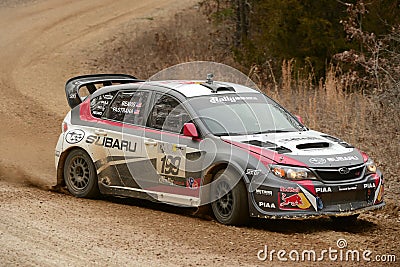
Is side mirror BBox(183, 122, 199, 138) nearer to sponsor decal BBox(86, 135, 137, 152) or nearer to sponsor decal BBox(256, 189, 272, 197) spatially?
sponsor decal BBox(86, 135, 137, 152)

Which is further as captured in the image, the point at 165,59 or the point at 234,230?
the point at 165,59

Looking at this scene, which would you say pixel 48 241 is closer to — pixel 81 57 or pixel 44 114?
pixel 44 114

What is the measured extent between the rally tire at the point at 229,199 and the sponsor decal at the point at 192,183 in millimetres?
225

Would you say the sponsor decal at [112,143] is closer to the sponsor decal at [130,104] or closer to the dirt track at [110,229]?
the sponsor decal at [130,104]

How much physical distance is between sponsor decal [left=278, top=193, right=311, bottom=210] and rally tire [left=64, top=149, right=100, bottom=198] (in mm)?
3116

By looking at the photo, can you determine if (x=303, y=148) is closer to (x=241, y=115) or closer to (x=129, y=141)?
(x=241, y=115)

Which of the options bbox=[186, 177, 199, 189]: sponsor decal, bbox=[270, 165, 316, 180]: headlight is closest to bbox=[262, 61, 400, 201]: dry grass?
bbox=[270, 165, 316, 180]: headlight

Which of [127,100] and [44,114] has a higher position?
[127,100]

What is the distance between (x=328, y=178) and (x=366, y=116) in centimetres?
602

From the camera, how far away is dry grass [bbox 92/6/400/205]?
1389cm

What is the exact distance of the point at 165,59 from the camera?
→ 76.6 feet

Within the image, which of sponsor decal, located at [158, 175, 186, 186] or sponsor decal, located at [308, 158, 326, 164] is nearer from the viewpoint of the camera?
sponsor decal, located at [308, 158, 326, 164]

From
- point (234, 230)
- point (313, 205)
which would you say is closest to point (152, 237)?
point (234, 230)

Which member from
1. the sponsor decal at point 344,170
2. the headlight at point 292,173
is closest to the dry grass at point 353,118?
the sponsor decal at point 344,170
